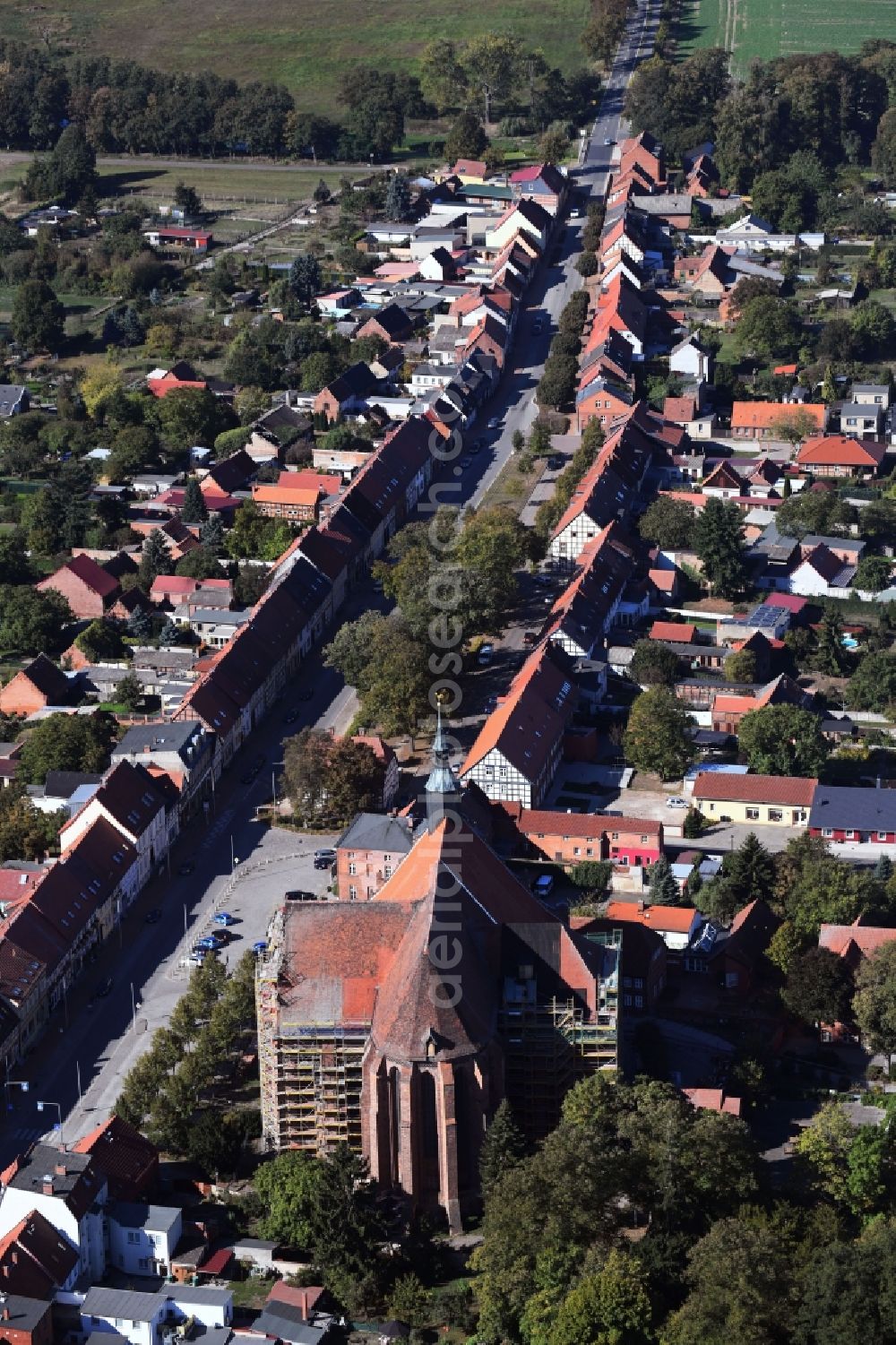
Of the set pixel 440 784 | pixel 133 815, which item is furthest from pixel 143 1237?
pixel 133 815

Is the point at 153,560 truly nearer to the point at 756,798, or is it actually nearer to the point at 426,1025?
the point at 756,798

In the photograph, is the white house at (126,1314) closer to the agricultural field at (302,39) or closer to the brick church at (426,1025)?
the brick church at (426,1025)

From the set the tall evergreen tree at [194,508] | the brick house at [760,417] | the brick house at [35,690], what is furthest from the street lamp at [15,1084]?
the brick house at [760,417]

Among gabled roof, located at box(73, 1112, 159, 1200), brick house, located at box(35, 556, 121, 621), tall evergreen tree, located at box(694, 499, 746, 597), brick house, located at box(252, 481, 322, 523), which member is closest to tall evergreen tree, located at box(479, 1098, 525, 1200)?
gabled roof, located at box(73, 1112, 159, 1200)

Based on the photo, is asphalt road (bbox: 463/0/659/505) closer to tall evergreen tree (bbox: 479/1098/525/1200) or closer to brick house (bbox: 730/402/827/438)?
brick house (bbox: 730/402/827/438)

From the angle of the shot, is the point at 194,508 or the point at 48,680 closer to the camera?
the point at 48,680

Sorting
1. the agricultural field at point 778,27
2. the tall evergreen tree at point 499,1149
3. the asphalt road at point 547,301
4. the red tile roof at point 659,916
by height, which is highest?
the agricultural field at point 778,27
